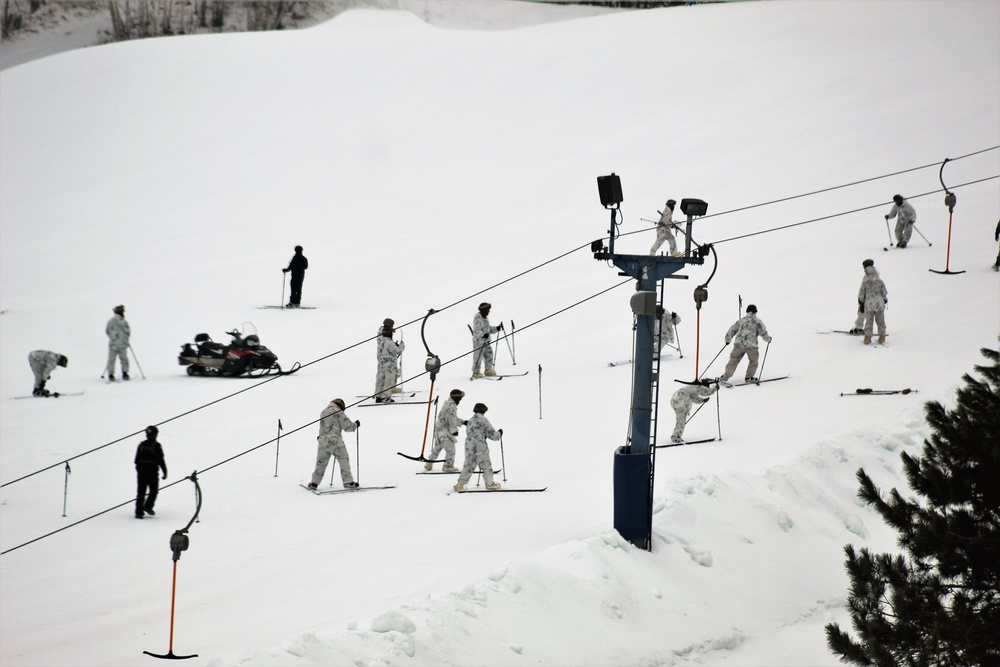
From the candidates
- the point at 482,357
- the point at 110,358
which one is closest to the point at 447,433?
the point at 482,357

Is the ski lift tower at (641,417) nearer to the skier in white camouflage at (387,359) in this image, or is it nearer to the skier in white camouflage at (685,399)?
the skier in white camouflage at (685,399)

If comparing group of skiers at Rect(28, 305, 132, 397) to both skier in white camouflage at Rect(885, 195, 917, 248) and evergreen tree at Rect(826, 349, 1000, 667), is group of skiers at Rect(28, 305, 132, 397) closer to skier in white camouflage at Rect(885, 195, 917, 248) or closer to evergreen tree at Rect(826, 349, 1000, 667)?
evergreen tree at Rect(826, 349, 1000, 667)

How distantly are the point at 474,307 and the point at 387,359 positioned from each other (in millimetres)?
7727

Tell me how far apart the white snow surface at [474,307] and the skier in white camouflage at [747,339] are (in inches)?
22.2

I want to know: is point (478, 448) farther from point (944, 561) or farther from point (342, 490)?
point (944, 561)

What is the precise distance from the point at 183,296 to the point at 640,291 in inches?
870

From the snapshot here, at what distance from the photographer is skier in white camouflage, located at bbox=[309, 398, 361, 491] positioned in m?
15.6

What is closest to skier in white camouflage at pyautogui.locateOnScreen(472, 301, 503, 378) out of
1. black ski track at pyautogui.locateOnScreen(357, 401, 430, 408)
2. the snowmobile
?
black ski track at pyautogui.locateOnScreen(357, 401, 430, 408)

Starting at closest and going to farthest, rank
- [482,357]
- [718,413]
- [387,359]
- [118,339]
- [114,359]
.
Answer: [718,413] < [387,359] < [482,357] < [118,339] < [114,359]

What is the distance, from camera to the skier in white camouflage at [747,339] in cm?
1961

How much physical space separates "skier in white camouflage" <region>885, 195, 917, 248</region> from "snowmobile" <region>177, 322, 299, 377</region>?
15920mm

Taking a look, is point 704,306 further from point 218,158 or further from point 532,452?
point 218,158

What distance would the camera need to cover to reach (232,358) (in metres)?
23.2

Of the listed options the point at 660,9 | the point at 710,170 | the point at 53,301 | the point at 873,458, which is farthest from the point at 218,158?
the point at 873,458
